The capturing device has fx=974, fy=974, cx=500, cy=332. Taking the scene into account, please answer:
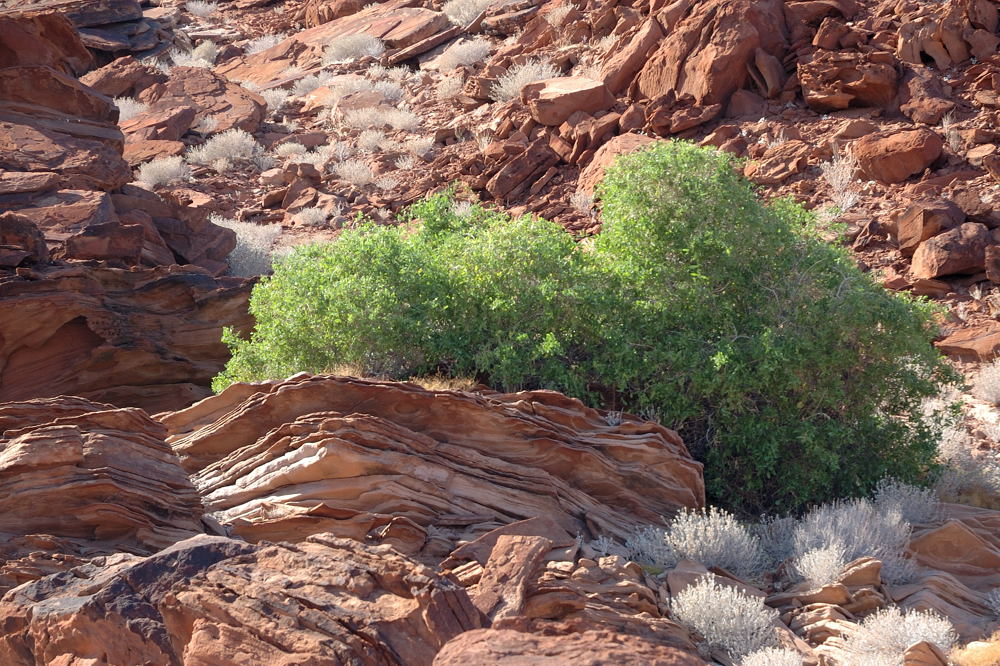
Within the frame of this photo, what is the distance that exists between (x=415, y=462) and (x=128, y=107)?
18.6 metres

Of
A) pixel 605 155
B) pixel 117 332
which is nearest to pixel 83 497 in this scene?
pixel 117 332

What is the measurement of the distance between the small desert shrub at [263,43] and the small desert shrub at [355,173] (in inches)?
409

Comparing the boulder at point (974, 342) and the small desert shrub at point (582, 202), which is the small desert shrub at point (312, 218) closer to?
the small desert shrub at point (582, 202)

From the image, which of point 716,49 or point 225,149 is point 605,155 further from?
point 225,149

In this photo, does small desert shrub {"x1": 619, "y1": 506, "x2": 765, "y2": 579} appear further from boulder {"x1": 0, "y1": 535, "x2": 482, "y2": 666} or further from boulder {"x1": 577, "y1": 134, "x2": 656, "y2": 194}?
boulder {"x1": 577, "y1": 134, "x2": 656, "y2": 194}

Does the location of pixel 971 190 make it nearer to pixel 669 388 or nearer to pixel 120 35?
pixel 669 388

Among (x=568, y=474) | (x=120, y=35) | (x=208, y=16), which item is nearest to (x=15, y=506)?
(x=568, y=474)

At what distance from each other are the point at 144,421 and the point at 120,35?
23.3 metres

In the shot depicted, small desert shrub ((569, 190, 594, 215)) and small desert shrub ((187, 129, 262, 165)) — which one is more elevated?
small desert shrub ((187, 129, 262, 165))

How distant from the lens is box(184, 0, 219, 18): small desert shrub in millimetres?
32562

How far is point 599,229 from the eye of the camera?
52.5 ft

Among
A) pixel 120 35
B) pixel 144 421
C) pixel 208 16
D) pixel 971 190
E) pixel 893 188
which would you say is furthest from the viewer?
pixel 208 16

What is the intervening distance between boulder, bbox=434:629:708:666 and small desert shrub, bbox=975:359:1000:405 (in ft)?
31.0

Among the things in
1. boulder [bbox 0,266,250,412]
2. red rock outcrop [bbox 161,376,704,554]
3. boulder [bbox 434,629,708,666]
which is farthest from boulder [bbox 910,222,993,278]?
boulder [bbox 434,629,708,666]
